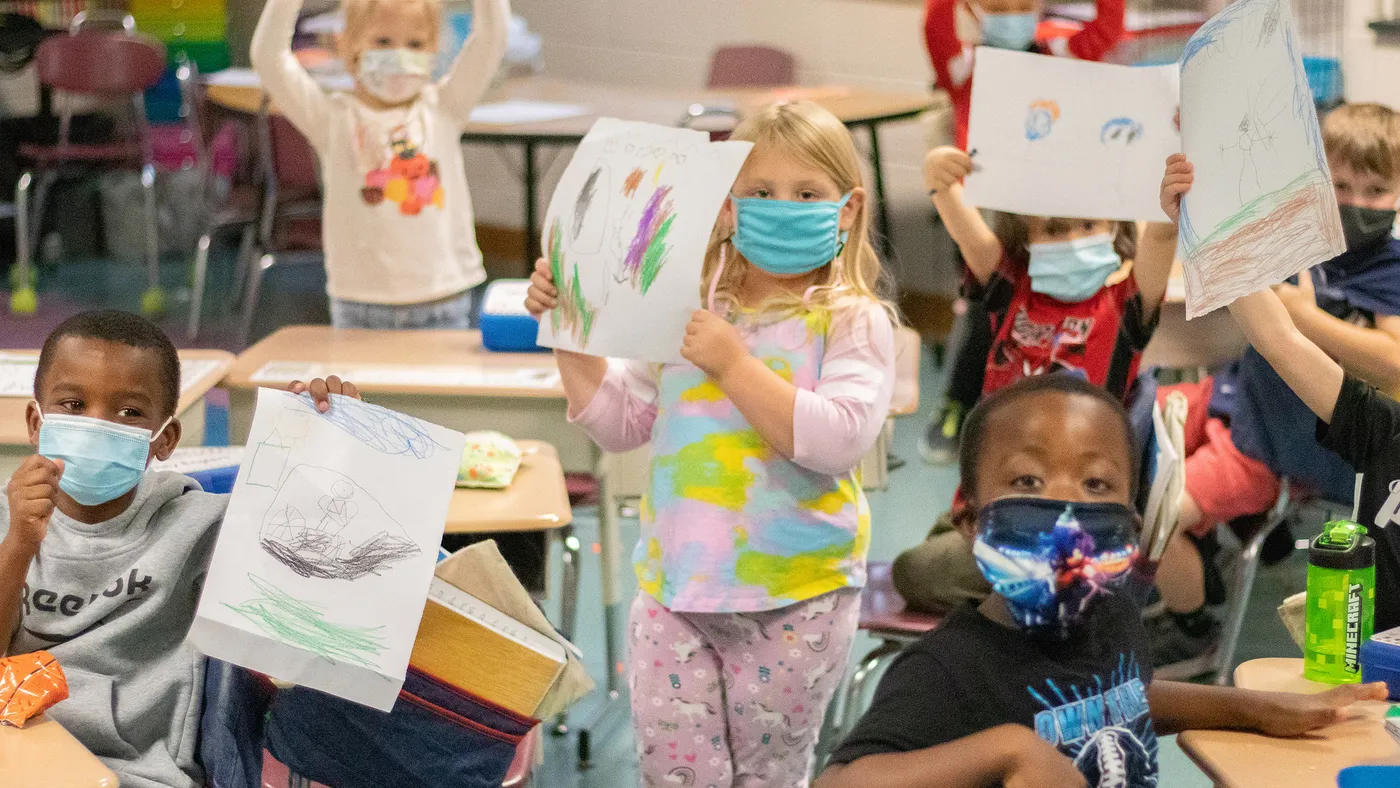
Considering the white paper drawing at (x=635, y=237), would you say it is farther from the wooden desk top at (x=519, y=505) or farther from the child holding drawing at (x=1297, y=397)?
the child holding drawing at (x=1297, y=397)

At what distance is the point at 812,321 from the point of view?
7.13 feet

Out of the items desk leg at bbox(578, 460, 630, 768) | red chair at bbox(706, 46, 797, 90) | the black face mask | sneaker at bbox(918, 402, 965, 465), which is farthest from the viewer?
red chair at bbox(706, 46, 797, 90)

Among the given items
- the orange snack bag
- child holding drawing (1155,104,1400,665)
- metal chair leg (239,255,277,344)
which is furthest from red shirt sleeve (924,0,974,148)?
the orange snack bag

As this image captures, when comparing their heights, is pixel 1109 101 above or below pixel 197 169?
above

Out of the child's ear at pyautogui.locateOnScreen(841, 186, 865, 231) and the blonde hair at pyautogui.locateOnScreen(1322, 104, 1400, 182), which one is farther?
the blonde hair at pyautogui.locateOnScreen(1322, 104, 1400, 182)

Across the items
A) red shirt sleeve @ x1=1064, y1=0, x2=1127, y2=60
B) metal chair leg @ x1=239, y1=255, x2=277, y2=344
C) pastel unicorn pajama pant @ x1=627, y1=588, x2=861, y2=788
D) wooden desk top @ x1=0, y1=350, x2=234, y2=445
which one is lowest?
metal chair leg @ x1=239, y1=255, x2=277, y2=344

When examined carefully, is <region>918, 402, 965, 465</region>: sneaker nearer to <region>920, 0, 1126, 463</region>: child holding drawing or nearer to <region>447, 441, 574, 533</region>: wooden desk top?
<region>920, 0, 1126, 463</region>: child holding drawing

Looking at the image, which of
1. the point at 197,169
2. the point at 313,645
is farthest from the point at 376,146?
the point at 197,169

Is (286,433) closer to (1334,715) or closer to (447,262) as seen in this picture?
(1334,715)

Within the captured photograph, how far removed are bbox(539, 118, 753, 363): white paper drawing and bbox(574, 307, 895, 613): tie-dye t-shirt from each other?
108 mm

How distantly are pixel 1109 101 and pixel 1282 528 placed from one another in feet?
5.67

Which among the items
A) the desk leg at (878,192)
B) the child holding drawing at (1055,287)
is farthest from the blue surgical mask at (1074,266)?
the desk leg at (878,192)

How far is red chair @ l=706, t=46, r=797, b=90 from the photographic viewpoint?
7.00m

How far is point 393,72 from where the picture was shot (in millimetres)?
3717
